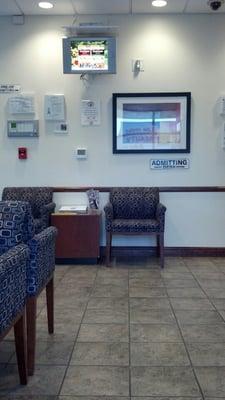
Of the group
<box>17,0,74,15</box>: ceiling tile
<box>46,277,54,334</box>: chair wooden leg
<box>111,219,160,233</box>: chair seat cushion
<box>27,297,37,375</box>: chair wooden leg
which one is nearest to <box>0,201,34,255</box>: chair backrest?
<box>27,297,37,375</box>: chair wooden leg

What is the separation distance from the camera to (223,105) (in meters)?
5.30

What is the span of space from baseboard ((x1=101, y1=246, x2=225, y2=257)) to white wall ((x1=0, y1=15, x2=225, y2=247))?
8 centimetres

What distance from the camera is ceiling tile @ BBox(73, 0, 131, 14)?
4.90m

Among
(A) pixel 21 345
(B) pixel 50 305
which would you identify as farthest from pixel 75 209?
(A) pixel 21 345

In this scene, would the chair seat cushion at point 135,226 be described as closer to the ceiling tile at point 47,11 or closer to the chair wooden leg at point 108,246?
the chair wooden leg at point 108,246

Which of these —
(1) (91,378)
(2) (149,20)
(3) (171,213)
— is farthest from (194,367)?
(2) (149,20)

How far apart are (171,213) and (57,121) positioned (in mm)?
1901

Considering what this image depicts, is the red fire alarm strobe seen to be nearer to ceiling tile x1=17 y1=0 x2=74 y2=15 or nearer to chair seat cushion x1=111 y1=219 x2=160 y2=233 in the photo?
chair seat cushion x1=111 y1=219 x2=160 y2=233

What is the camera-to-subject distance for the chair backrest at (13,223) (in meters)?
2.38

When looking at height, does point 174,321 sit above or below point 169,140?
below

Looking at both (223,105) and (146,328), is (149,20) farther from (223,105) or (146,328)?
(146,328)

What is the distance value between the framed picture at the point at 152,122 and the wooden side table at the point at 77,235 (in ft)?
3.41

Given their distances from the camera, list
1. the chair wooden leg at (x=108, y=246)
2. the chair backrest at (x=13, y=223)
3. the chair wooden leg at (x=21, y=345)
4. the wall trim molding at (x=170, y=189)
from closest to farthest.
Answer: the chair wooden leg at (x=21, y=345)
the chair backrest at (x=13, y=223)
the chair wooden leg at (x=108, y=246)
the wall trim molding at (x=170, y=189)

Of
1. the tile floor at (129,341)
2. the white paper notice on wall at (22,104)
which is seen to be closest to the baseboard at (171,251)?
the tile floor at (129,341)
